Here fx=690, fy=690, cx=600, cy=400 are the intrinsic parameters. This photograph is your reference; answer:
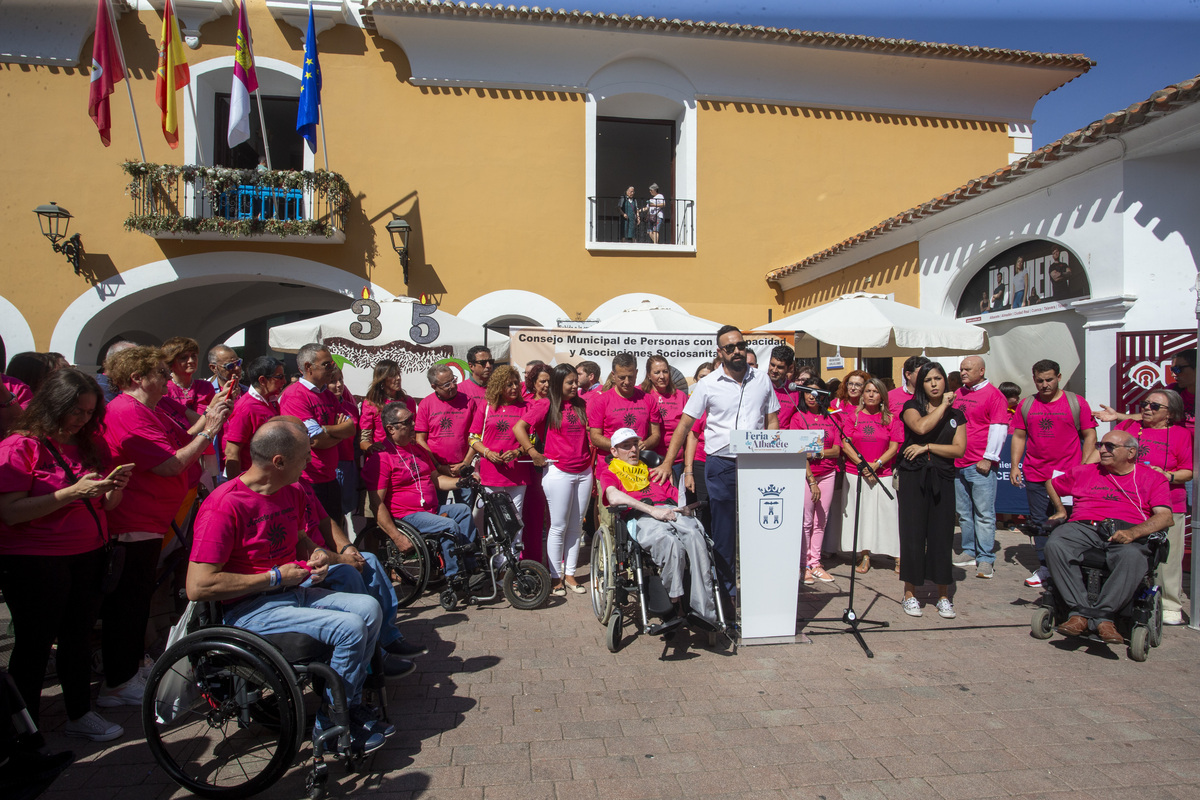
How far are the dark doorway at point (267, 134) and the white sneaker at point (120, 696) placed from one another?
10.3 meters

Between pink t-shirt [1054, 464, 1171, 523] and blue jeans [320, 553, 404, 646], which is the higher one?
pink t-shirt [1054, 464, 1171, 523]

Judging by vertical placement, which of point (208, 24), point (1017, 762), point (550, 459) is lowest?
point (1017, 762)

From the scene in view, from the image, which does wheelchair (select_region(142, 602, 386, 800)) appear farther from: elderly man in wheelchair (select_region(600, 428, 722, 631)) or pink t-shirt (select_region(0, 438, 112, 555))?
elderly man in wheelchair (select_region(600, 428, 722, 631))

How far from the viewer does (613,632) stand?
4.26 m

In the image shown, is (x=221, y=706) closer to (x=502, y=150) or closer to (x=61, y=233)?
(x=502, y=150)

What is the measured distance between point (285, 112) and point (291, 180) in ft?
9.39

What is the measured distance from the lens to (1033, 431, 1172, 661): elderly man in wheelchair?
4.23 meters

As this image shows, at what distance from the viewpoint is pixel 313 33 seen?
10672mm

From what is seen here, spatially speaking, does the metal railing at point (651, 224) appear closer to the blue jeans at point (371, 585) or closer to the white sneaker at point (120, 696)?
the blue jeans at point (371, 585)

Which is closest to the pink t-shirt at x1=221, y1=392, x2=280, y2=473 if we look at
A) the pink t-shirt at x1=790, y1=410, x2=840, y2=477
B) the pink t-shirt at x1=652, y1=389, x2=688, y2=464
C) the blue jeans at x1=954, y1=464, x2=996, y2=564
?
the pink t-shirt at x1=652, y1=389, x2=688, y2=464

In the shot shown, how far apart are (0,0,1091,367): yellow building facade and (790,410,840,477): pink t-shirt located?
16.3ft

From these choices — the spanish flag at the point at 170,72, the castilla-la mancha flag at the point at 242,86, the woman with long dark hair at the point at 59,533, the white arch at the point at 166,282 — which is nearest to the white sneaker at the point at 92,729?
the woman with long dark hair at the point at 59,533

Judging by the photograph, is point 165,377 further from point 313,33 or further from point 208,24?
point 208,24

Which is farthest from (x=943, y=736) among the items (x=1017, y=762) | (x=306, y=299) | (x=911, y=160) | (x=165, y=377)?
→ (x=306, y=299)
